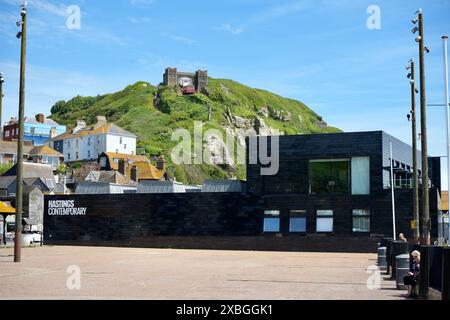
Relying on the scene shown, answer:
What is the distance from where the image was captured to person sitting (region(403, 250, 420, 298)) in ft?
57.6

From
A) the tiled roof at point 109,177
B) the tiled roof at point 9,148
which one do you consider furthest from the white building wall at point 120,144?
the tiled roof at point 109,177

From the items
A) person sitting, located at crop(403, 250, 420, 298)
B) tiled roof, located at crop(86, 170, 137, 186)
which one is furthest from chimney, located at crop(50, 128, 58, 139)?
person sitting, located at crop(403, 250, 420, 298)

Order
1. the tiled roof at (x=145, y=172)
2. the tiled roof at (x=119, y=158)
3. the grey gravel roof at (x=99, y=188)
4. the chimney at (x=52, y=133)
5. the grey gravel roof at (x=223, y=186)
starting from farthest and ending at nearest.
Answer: the chimney at (x=52, y=133) < the tiled roof at (x=119, y=158) < the tiled roof at (x=145, y=172) < the grey gravel roof at (x=99, y=188) < the grey gravel roof at (x=223, y=186)

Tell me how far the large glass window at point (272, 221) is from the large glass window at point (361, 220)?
644 centimetres

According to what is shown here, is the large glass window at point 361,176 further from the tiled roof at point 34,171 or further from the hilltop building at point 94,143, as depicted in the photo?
the hilltop building at point 94,143

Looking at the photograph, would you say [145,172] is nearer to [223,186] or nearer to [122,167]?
[122,167]

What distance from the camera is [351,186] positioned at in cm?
5494

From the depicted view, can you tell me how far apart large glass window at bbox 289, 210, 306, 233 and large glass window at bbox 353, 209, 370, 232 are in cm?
415

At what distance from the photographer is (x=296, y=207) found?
55.8m

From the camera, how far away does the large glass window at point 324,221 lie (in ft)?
179

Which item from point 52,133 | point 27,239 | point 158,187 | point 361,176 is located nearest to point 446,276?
point 361,176
